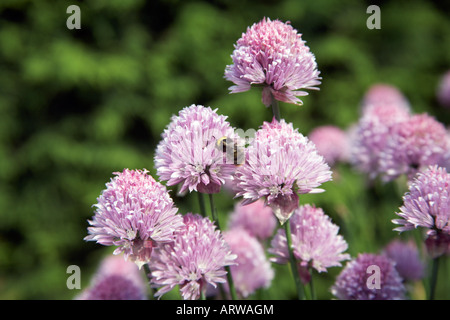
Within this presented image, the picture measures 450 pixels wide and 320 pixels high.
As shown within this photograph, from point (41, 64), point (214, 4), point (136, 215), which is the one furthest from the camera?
point (214, 4)

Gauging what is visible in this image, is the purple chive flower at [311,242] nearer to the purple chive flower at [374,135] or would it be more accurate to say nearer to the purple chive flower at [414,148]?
the purple chive flower at [414,148]

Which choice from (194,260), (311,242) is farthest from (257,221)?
(194,260)

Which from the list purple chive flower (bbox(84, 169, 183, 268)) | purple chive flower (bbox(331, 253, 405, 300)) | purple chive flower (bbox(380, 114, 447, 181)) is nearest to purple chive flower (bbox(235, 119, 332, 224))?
purple chive flower (bbox(84, 169, 183, 268))

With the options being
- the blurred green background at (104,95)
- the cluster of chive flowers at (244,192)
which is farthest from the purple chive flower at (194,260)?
the blurred green background at (104,95)
